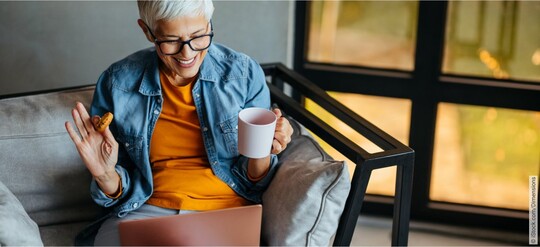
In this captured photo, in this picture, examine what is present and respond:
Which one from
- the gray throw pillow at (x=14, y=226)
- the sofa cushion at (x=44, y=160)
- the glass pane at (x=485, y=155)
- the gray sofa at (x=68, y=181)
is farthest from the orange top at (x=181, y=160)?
the glass pane at (x=485, y=155)

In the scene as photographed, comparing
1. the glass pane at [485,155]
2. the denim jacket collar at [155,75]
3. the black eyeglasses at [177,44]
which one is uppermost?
the black eyeglasses at [177,44]

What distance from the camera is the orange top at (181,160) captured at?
2.19m

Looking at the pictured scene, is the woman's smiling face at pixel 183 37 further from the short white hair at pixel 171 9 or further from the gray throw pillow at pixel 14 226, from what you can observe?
the gray throw pillow at pixel 14 226

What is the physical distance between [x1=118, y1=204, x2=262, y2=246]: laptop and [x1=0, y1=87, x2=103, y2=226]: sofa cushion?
1.72ft

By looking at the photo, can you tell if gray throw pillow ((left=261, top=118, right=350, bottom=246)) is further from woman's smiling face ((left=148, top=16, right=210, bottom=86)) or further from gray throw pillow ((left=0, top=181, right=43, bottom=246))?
gray throw pillow ((left=0, top=181, right=43, bottom=246))

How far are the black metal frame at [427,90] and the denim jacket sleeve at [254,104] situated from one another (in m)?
0.67

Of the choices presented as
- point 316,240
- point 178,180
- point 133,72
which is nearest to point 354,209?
point 316,240

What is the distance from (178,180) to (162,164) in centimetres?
7

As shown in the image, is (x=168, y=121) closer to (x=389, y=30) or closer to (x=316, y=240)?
(x=316, y=240)

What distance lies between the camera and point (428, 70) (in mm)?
2801

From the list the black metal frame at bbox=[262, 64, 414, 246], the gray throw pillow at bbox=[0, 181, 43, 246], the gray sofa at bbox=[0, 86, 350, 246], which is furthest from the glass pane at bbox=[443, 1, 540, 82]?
the gray throw pillow at bbox=[0, 181, 43, 246]

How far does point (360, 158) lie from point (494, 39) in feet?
3.17

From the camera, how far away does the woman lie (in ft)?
7.14

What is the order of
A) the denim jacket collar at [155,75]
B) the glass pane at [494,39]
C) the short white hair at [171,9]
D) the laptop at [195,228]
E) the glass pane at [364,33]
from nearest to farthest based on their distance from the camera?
1. the laptop at [195,228]
2. the short white hair at [171,9]
3. the denim jacket collar at [155,75]
4. the glass pane at [494,39]
5. the glass pane at [364,33]
